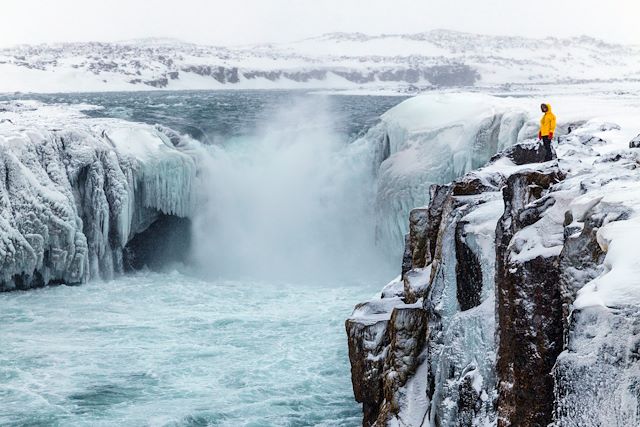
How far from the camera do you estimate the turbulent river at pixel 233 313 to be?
43.7 feet

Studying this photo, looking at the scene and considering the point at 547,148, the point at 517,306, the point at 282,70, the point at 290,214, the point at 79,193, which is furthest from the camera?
the point at 282,70

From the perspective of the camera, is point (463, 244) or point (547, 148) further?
point (547, 148)

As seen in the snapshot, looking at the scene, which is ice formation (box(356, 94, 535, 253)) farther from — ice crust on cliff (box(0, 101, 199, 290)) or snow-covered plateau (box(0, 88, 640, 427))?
ice crust on cliff (box(0, 101, 199, 290))

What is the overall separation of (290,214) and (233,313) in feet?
27.4

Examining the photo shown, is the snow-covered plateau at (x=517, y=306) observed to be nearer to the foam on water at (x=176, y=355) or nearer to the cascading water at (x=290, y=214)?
the foam on water at (x=176, y=355)

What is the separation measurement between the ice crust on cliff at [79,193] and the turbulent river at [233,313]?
79cm

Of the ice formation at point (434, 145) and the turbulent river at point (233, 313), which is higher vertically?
the ice formation at point (434, 145)

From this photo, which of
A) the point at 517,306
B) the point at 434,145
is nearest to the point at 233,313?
the point at 434,145

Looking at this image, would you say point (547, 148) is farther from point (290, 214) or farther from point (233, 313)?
point (290, 214)

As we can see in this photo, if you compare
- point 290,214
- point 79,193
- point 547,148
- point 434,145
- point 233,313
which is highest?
point 547,148

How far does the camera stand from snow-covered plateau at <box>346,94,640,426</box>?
5.39 metres

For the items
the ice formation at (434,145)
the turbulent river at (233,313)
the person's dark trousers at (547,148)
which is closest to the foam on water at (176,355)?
the turbulent river at (233,313)

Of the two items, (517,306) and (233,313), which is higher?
(517,306)

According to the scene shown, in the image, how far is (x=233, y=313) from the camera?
19109mm
